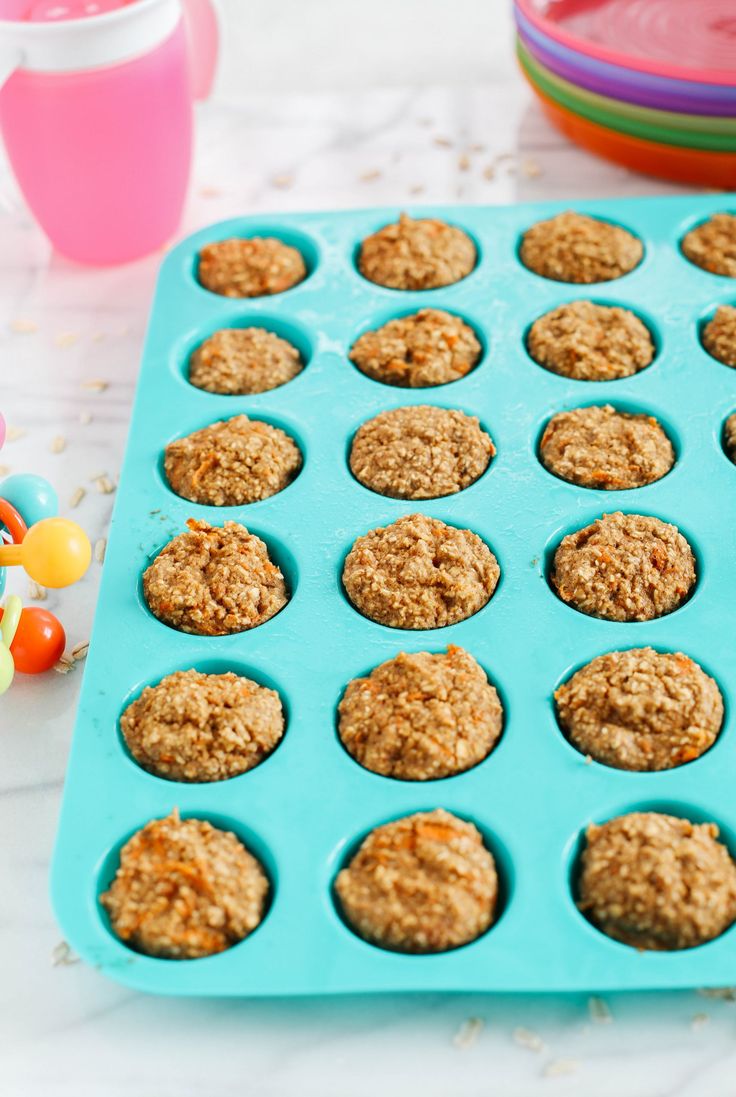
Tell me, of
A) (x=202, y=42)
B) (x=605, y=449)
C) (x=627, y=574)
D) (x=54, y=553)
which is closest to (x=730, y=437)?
(x=605, y=449)

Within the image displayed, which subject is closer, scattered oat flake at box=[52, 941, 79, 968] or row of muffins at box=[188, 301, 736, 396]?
scattered oat flake at box=[52, 941, 79, 968]

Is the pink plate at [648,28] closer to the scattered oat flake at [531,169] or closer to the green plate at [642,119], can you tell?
the green plate at [642,119]

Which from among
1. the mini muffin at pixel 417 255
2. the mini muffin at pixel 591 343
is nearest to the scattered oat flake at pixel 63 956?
the mini muffin at pixel 591 343

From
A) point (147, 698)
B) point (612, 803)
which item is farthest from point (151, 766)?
point (612, 803)

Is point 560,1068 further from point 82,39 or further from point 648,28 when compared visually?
point 648,28

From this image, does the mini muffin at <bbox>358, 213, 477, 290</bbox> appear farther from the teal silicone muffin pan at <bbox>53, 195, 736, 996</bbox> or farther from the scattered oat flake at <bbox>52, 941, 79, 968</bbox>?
the scattered oat flake at <bbox>52, 941, 79, 968</bbox>

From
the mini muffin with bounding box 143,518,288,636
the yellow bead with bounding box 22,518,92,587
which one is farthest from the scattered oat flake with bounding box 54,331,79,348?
the yellow bead with bounding box 22,518,92,587
